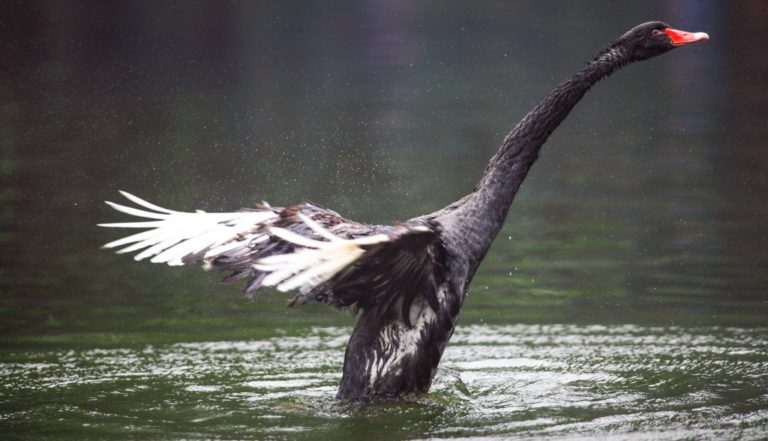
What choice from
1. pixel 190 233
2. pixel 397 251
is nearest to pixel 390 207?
pixel 190 233

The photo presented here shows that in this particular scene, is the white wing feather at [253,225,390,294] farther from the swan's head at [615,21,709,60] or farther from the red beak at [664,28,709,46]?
the red beak at [664,28,709,46]

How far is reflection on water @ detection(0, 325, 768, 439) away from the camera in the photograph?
5.95 meters

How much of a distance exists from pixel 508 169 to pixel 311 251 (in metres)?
1.65

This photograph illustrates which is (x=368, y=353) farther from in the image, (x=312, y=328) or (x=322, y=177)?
(x=322, y=177)

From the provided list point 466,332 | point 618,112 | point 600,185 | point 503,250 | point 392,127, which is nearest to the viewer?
point 466,332

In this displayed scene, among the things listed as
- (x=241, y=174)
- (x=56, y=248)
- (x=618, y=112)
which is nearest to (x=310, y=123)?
(x=241, y=174)

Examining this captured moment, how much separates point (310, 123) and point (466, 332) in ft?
26.2

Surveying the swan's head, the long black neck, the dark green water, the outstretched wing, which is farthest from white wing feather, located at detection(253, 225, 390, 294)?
the swan's head

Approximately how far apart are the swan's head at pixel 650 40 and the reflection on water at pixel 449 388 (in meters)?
1.70

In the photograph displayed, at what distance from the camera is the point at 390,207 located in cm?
1105

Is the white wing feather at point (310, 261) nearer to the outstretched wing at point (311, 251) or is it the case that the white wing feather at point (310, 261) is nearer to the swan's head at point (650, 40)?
the outstretched wing at point (311, 251)

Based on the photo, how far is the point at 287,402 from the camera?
646 cm

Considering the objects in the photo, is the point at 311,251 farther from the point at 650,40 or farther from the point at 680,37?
the point at 680,37

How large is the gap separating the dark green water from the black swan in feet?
0.92
